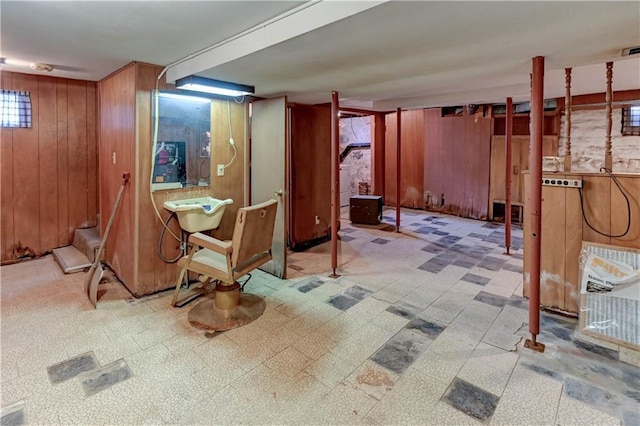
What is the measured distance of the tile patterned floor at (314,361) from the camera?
70.2 inches

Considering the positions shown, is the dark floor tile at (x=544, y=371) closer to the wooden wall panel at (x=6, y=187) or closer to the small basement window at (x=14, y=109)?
the wooden wall panel at (x=6, y=187)

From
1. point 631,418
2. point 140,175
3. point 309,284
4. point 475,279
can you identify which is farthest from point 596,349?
point 140,175

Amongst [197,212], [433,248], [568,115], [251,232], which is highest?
[568,115]

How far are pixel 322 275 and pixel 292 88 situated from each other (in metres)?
2.03

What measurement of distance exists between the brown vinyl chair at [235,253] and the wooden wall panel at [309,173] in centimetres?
186

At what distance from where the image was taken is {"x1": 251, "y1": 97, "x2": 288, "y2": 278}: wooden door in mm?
3594

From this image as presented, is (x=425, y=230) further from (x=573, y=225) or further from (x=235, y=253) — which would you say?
(x=235, y=253)

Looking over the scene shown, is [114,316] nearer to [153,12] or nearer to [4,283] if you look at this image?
[4,283]

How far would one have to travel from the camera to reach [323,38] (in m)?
1.95

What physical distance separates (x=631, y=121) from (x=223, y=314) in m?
6.12

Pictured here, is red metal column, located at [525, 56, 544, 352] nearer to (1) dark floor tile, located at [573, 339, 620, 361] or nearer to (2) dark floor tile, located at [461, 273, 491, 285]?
(1) dark floor tile, located at [573, 339, 620, 361]

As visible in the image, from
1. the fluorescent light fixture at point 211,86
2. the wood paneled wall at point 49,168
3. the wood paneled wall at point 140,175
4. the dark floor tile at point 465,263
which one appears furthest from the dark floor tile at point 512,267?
the wood paneled wall at point 49,168

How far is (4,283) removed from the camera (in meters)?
3.45

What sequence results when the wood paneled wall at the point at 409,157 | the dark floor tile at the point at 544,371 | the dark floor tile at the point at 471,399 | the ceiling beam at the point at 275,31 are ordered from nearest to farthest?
the ceiling beam at the point at 275,31 → the dark floor tile at the point at 471,399 → the dark floor tile at the point at 544,371 → the wood paneled wall at the point at 409,157
